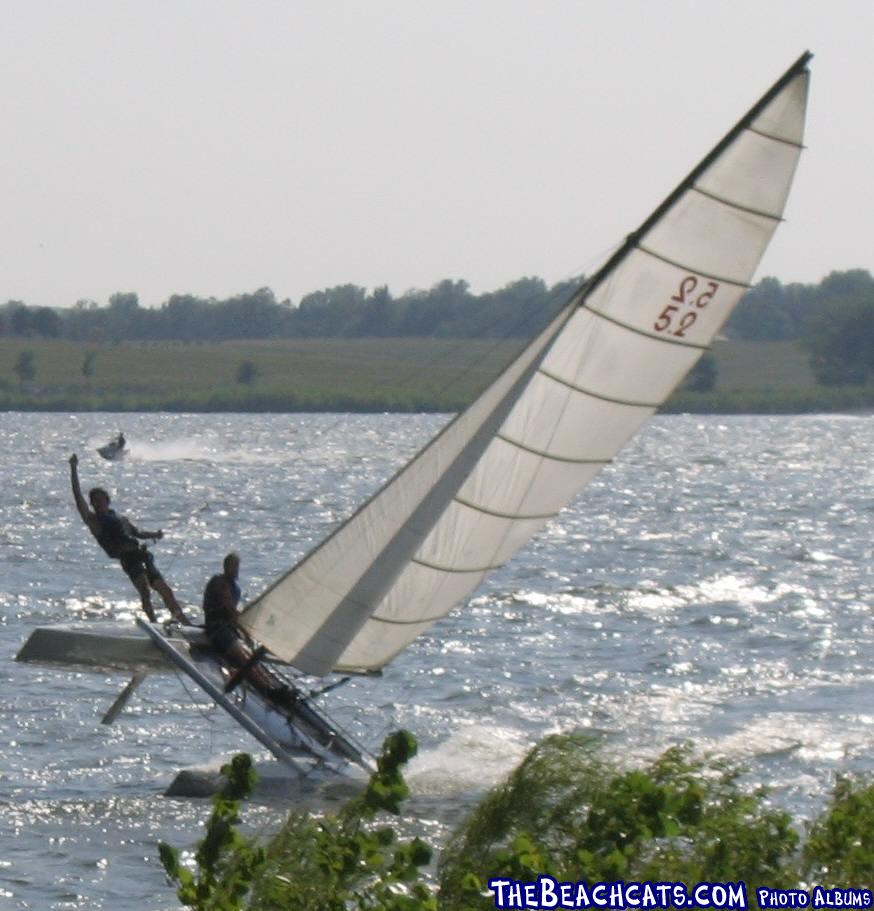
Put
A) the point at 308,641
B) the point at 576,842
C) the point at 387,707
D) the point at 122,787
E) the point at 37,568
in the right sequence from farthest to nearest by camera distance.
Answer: the point at 37,568
the point at 387,707
the point at 122,787
the point at 308,641
the point at 576,842

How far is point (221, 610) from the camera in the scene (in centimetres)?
1803

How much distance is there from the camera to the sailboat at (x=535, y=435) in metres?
16.0

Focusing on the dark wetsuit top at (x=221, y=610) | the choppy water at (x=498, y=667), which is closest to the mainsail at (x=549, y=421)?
the dark wetsuit top at (x=221, y=610)

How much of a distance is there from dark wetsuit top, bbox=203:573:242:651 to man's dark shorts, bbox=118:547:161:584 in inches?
41.7

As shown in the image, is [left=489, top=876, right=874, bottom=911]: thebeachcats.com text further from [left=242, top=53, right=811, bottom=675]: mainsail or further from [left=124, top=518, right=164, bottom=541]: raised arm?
[left=124, top=518, right=164, bottom=541]: raised arm

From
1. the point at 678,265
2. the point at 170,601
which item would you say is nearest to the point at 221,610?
the point at 170,601

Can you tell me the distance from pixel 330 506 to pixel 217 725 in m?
40.9

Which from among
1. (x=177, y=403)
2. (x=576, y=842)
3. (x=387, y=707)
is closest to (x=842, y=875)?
(x=576, y=842)

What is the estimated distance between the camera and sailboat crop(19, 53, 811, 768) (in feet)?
52.6

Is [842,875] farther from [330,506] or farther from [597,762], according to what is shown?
[330,506]

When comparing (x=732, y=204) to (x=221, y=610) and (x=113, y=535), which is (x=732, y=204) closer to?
(x=221, y=610)

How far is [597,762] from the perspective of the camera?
11.2 meters

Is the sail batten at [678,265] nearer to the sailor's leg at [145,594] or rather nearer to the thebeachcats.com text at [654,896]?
the sailor's leg at [145,594]

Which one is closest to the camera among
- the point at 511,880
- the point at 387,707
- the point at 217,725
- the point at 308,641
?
the point at 511,880
